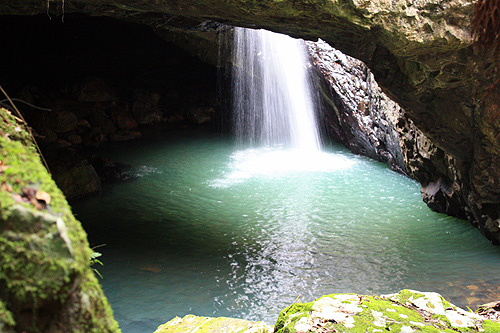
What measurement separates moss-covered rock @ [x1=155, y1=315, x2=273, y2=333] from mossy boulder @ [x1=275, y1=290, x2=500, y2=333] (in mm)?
333

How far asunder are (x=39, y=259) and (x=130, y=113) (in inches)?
532

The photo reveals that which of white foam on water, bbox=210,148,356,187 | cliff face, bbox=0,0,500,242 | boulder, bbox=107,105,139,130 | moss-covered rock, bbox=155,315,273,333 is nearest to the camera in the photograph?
moss-covered rock, bbox=155,315,273,333

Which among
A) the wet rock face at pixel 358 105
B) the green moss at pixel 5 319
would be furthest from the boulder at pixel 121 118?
the green moss at pixel 5 319

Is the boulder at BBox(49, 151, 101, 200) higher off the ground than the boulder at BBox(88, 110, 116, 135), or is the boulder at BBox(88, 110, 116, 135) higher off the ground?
the boulder at BBox(88, 110, 116, 135)

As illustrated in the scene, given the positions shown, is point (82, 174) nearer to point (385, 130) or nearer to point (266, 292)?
point (266, 292)

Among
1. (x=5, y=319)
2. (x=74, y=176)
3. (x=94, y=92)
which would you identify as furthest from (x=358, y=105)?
(x=5, y=319)

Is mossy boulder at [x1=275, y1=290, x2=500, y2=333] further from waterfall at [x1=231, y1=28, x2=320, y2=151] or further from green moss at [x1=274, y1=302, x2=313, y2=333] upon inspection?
waterfall at [x1=231, y1=28, x2=320, y2=151]

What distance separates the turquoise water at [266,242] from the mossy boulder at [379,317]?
1688 mm

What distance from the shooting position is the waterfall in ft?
39.7

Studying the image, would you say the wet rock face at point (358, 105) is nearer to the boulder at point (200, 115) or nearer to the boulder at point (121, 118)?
the boulder at point (200, 115)

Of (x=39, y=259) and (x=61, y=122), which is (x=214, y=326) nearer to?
(x=39, y=259)

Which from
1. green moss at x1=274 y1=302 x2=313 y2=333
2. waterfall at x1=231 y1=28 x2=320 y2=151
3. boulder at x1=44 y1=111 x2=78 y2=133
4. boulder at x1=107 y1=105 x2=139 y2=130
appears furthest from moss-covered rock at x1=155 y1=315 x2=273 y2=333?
boulder at x1=107 y1=105 x2=139 y2=130

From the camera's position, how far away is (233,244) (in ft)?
19.5

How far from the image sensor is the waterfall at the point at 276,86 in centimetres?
1210
